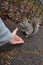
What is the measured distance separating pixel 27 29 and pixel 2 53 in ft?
1.86

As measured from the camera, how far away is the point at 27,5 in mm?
3373

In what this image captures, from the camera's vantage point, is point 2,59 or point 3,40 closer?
point 3,40

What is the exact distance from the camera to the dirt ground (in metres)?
2.26

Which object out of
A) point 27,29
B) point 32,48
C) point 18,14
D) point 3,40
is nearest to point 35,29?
point 27,29

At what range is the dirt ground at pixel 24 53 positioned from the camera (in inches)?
89.1

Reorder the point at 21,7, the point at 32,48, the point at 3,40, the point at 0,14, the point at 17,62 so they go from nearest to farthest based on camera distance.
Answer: the point at 3,40 → the point at 17,62 → the point at 32,48 → the point at 0,14 → the point at 21,7

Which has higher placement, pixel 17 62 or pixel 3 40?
pixel 3 40

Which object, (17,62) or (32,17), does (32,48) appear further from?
(32,17)

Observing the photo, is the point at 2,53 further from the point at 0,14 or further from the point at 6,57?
the point at 0,14

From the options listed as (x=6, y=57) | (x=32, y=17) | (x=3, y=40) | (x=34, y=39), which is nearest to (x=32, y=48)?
(x=34, y=39)

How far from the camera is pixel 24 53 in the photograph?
94.1 inches

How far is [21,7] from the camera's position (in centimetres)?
331

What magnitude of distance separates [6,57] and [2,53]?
7cm

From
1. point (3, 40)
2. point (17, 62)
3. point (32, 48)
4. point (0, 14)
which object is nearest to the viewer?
point (3, 40)
